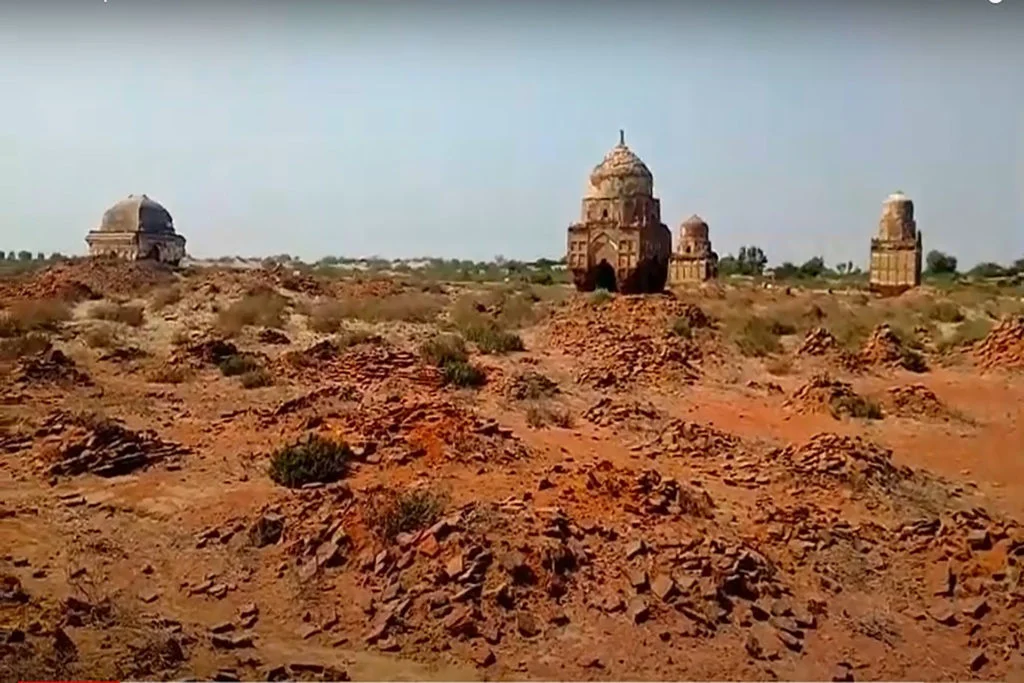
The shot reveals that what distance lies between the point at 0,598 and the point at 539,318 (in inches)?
585

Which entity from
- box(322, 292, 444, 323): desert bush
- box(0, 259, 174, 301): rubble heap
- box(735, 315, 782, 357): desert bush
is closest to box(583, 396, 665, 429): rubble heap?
box(735, 315, 782, 357): desert bush

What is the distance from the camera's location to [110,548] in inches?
272

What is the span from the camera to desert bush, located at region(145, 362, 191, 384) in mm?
13031

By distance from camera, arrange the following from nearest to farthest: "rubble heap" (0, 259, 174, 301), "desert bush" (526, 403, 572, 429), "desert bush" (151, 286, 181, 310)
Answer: "desert bush" (526, 403, 572, 429) < "desert bush" (151, 286, 181, 310) < "rubble heap" (0, 259, 174, 301)

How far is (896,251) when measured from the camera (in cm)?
3203

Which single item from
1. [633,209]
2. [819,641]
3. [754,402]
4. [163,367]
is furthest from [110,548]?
[633,209]

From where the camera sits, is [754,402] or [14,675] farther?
[754,402]

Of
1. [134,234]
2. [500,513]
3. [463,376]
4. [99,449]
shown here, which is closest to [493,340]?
[463,376]

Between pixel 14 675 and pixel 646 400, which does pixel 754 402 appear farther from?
pixel 14 675

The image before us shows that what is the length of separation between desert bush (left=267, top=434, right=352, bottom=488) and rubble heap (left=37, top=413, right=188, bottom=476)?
4.15ft

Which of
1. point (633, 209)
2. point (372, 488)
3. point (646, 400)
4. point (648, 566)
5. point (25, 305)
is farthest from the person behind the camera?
point (633, 209)

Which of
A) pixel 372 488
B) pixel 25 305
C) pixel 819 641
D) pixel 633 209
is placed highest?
pixel 633 209

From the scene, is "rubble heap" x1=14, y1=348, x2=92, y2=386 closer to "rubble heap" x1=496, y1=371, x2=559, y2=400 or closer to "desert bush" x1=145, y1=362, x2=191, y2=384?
"desert bush" x1=145, y1=362, x2=191, y2=384

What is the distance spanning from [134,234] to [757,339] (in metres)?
21.2
